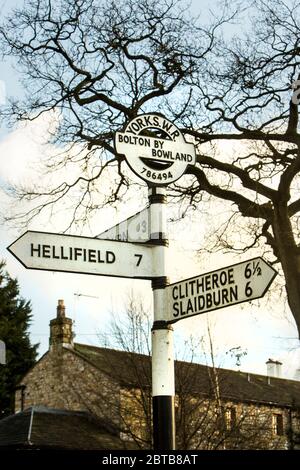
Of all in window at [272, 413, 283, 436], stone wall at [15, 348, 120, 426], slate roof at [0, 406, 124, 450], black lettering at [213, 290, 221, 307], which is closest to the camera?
black lettering at [213, 290, 221, 307]

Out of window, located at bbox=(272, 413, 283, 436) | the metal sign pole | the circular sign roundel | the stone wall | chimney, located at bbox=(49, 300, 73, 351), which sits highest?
chimney, located at bbox=(49, 300, 73, 351)

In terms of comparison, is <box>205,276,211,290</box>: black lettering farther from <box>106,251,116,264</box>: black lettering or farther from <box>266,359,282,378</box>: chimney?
<box>266,359,282,378</box>: chimney

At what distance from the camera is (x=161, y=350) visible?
6.81m

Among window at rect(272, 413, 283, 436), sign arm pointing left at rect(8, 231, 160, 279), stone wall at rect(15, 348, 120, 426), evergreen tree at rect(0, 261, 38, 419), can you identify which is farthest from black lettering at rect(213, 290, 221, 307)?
evergreen tree at rect(0, 261, 38, 419)

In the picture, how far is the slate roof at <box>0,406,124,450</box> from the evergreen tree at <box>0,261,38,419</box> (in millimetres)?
13112

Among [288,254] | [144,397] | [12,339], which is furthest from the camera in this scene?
[12,339]

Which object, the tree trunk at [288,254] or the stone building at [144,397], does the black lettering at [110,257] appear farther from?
the stone building at [144,397]

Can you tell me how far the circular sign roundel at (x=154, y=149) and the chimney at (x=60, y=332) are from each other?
3062cm

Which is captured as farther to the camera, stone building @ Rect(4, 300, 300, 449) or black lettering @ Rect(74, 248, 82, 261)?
stone building @ Rect(4, 300, 300, 449)

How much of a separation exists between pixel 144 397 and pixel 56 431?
7361 mm

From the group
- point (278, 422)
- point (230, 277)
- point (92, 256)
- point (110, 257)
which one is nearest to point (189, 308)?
point (230, 277)

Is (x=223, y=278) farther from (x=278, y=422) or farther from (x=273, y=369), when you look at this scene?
(x=273, y=369)

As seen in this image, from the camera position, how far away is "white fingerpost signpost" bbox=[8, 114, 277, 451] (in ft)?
21.6
